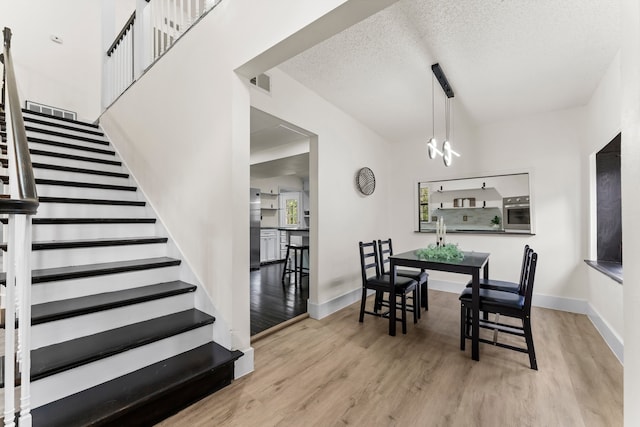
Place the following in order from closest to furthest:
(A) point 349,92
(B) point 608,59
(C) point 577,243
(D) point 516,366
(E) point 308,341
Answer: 1. (D) point 516,366
2. (B) point 608,59
3. (E) point 308,341
4. (A) point 349,92
5. (C) point 577,243

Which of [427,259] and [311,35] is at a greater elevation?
[311,35]

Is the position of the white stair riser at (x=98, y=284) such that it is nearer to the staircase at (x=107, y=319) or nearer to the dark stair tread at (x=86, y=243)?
the staircase at (x=107, y=319)

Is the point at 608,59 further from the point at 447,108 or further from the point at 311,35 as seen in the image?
the point at 311,35

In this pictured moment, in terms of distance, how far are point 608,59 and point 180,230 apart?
4.13m

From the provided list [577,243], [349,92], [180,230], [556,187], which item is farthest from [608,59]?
[180,230]

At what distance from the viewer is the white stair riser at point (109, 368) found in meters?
1.36

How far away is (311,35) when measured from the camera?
62.2 inches

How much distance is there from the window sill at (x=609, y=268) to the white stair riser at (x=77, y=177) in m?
4.96

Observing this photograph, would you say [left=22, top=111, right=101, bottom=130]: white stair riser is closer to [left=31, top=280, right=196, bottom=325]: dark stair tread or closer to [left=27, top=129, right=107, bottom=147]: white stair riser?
[left=27, top=129, right=107, bottom=147]: white stair riser

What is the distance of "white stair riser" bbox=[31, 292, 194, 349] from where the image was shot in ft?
5.07

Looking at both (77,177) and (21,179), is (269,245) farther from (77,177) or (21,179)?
(21,179)

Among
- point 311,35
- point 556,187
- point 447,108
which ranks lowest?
point 556,187

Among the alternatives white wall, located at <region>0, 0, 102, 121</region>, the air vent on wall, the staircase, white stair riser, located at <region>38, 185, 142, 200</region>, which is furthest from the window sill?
white wall, located at <region>0, 0, 102, 121</region>

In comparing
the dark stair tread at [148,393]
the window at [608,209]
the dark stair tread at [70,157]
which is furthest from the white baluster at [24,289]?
the window at [608,209]
